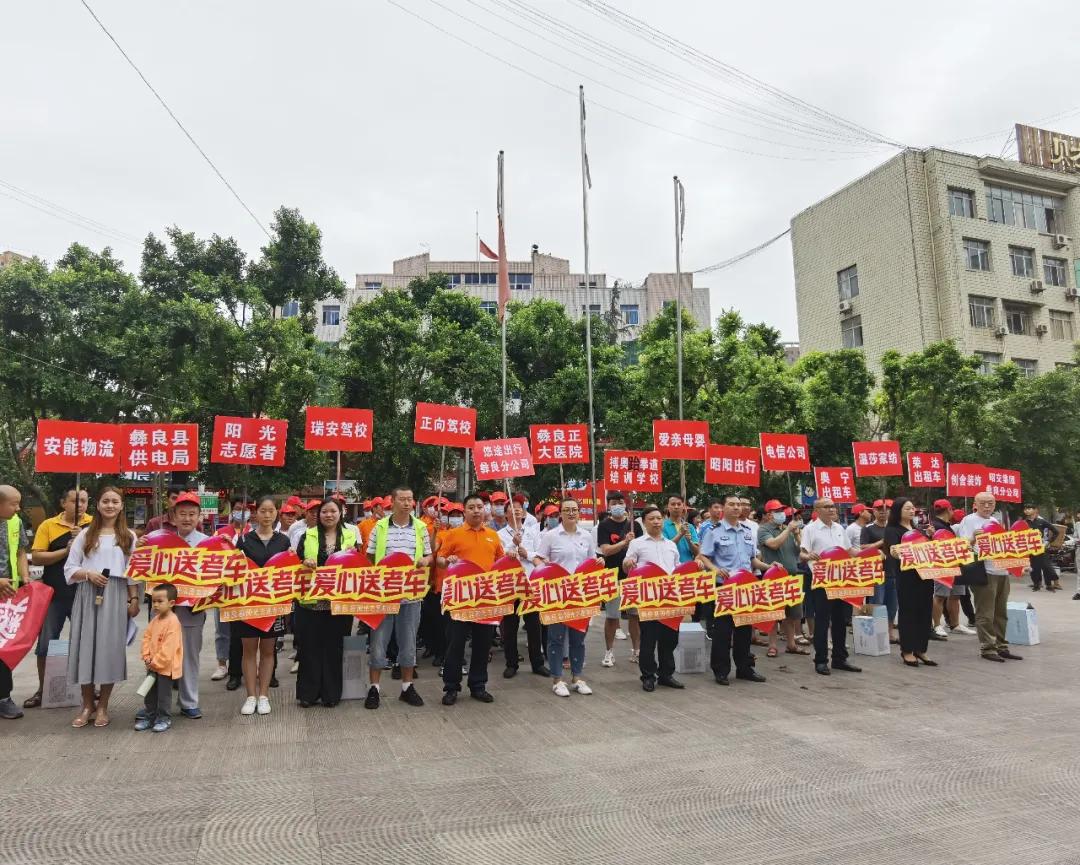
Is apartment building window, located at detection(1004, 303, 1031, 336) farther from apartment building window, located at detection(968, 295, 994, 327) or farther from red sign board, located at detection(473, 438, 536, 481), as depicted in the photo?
red sign board, located at detection(473, 438, 536, 481)

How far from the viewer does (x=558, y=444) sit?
42.5 feet

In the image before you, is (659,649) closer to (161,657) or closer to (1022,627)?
(161,657)

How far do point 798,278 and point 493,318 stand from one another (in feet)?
63.5

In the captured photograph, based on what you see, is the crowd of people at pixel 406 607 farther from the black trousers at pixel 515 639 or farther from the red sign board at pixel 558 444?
the red sign board at pixel 558 444

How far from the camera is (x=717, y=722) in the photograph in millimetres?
5312

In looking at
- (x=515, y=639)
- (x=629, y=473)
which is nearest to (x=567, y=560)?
(x=515, y=639)

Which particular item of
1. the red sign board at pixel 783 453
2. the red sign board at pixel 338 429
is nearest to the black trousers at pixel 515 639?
the red sign board at pixel 338 429

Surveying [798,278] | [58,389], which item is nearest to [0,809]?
[58,389]

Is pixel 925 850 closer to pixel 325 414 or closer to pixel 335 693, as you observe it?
pixel 335 693

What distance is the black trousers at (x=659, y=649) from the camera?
6.36m

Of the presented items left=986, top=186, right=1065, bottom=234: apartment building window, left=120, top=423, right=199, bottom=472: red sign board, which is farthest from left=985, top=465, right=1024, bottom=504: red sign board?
left=986, top=186, right=1065, bottom=234: apartment building window

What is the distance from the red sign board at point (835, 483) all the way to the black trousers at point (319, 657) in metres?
11.2

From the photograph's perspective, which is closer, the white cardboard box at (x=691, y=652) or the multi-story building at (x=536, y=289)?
the white cardboard box at (x=691, y=652)

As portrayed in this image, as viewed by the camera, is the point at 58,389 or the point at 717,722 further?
the point at 58,389
